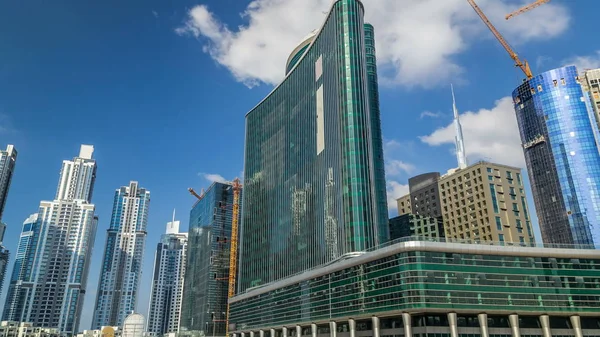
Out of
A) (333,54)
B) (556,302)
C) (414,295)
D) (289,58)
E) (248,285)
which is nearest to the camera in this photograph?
(414,295)

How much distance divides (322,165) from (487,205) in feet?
229

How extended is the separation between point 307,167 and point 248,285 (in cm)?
4889

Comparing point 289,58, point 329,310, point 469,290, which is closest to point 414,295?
point 469,290

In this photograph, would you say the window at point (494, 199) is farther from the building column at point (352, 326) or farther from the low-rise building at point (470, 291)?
the building column at point (352, 326)

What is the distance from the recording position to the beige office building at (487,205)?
152m

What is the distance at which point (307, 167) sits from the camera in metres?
125

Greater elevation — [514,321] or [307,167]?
[307,167]

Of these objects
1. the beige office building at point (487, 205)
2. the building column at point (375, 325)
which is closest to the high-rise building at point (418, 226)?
the beige office building at point (487, 205)

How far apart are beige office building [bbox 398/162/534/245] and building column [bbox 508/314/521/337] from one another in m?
75.2

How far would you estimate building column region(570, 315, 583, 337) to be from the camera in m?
78.4

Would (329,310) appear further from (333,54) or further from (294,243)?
(333,54)

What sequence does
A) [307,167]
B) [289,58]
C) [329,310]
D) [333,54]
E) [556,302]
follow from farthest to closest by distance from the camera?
[289,58] → [307,167] → [333,54] → [329,310] → [556,302]

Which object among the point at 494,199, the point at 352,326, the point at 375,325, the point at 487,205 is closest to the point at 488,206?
the point at 487,205

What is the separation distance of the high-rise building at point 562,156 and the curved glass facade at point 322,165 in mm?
99877
